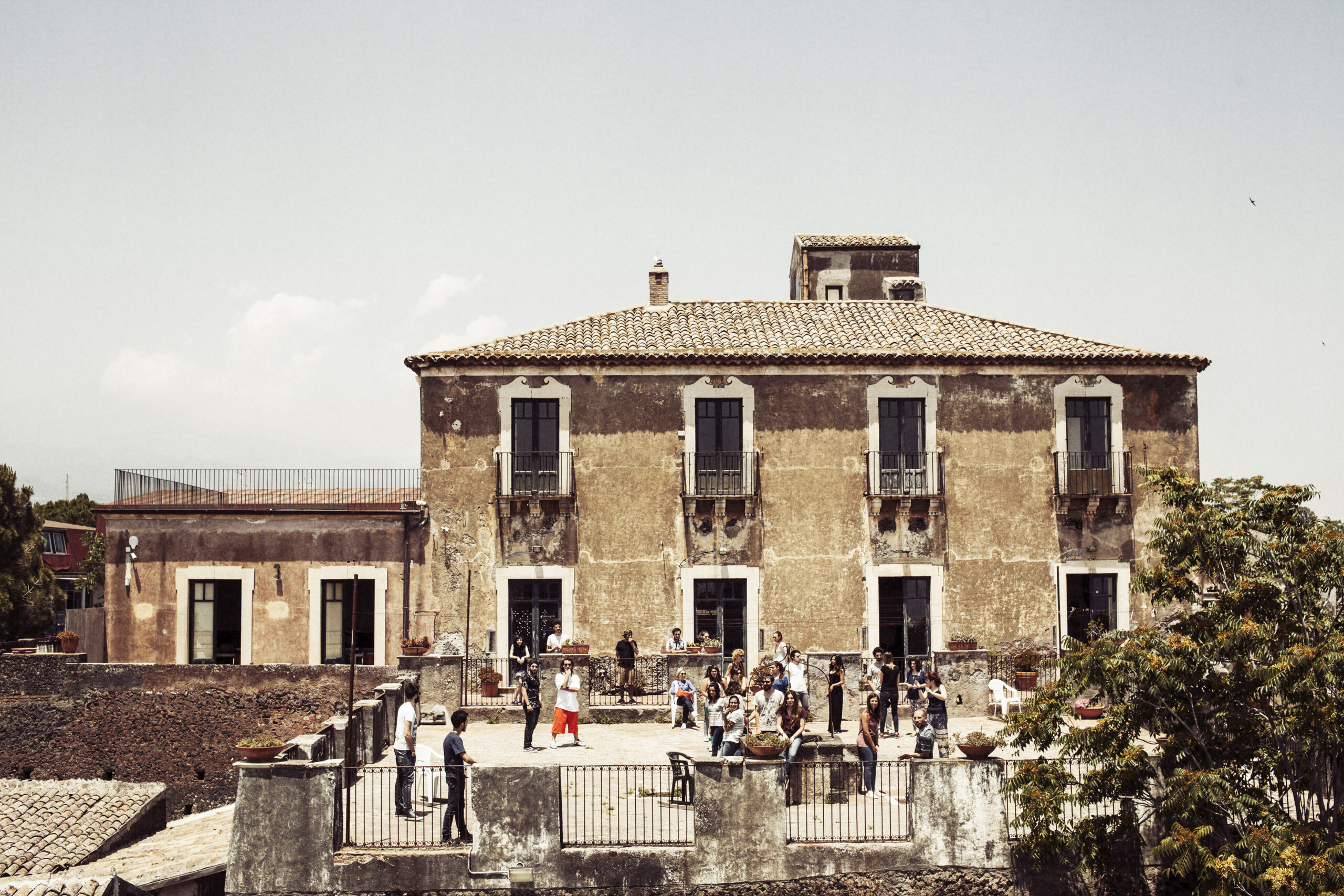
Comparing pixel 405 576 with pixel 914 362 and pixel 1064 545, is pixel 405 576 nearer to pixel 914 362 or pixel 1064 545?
pixel 914 362

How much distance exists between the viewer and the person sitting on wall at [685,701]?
66.3 feet

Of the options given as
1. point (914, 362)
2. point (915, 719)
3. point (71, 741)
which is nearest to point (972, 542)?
point (914, 362)

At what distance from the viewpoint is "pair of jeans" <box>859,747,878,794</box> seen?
14.8m

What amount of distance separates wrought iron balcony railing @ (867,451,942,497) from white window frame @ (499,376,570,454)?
6.76m

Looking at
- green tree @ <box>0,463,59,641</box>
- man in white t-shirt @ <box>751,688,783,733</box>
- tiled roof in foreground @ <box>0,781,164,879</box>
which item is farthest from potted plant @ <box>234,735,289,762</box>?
green tree @ <box>0,463,59,641</box>

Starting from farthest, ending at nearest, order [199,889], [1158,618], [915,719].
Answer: [1158,618] < [915,719] < [199,889]

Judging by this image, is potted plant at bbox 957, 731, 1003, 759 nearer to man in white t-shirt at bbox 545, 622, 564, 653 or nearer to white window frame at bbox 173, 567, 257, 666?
man in white t-shirt at bbox 545, 622, 564, 653

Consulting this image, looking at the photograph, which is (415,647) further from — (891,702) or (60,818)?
(891,702)

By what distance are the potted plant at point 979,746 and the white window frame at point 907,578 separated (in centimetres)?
1001

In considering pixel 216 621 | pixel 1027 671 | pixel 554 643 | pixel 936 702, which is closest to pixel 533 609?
pixel 554 643

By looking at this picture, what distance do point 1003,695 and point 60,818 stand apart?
674 inches

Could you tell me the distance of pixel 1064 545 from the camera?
24953 mm

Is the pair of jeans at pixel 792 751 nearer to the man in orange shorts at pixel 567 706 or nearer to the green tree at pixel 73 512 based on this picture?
the man in orange shorts at pixel 567 706

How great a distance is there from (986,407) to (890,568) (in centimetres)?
423
